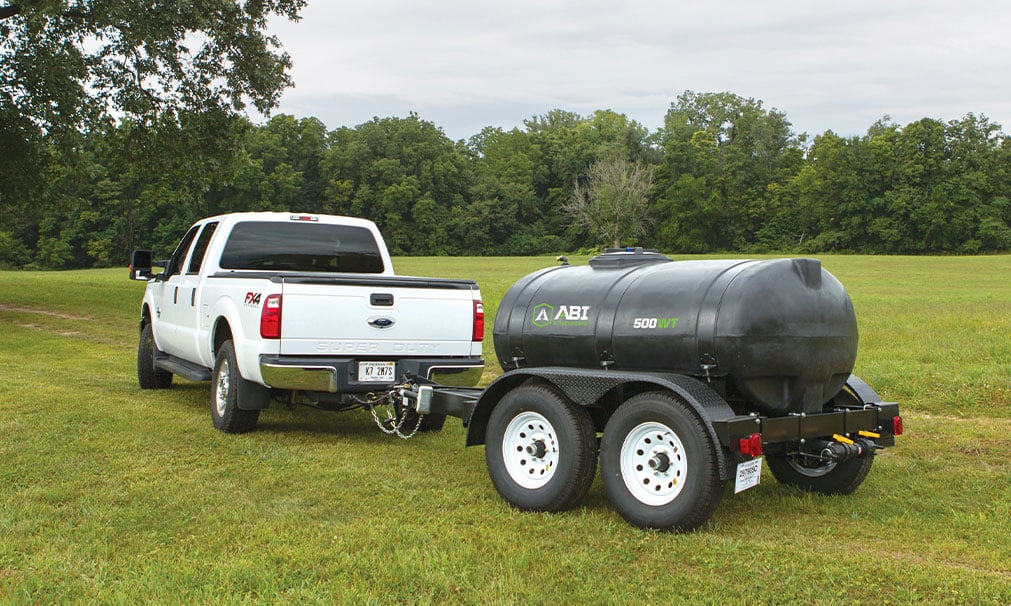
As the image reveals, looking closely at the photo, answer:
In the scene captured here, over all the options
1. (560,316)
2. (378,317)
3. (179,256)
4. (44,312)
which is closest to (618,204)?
(44,312)

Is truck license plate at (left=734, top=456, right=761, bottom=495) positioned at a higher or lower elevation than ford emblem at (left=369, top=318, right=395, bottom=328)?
lower

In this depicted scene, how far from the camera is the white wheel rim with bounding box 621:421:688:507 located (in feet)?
17.1

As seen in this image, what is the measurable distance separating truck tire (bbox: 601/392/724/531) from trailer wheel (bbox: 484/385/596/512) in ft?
0.58

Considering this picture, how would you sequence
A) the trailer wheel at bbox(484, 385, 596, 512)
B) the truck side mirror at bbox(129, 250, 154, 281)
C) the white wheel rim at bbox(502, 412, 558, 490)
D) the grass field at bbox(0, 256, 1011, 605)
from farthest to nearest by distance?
the truck side mirror at bbox(129, 250, 154, 281) → the white wheel rim at bbox(502, 412, 558, 490) → the trailer wheel at bbox(484, 385, 596, 512) → the grass field at bbox(0, 256, 1011, 605)

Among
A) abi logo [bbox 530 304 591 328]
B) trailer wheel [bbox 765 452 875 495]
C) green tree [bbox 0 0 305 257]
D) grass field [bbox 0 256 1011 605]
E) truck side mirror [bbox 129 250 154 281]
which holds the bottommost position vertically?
grass field [bbox 0 256 1011 605]

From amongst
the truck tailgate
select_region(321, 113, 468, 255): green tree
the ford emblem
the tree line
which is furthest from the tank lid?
select_region(321, 113, 468, 255): green tree

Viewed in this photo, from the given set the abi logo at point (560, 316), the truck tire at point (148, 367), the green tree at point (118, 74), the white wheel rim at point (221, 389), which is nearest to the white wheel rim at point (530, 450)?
the abi logo at point (560, 316)

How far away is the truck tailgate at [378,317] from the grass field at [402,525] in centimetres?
87

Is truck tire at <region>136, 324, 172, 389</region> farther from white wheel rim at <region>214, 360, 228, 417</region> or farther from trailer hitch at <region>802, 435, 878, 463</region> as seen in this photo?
trailer hitch at <region>802, 435, 878, 463</region>

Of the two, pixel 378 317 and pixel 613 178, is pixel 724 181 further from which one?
pixel 378 317

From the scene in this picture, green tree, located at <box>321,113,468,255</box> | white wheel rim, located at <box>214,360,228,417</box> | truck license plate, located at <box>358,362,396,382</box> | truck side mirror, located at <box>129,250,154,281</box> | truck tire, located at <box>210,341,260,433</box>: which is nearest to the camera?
truck license plate, located at <box>358,362,396,382</box>

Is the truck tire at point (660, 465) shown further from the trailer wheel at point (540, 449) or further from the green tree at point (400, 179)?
the green tree at point (400, 179)

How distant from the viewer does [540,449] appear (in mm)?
5902

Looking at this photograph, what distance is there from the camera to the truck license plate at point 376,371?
7.76m
